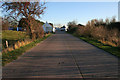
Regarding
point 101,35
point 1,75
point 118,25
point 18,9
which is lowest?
point 1,75

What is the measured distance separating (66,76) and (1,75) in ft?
8.56

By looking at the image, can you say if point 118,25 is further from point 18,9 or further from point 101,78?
point 101,78

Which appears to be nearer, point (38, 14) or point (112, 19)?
point (38, 14)

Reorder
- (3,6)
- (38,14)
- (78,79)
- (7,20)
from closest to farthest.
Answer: (78,79) < (3,6) < (7,20) < (38,14)

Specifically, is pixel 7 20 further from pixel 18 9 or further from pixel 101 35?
pixel 101 35

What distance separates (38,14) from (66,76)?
1647 centimetres

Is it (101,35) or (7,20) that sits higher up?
(7,20)

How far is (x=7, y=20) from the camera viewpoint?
62.4ft

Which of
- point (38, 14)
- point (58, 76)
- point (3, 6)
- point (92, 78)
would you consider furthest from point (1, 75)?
point (38, 14)

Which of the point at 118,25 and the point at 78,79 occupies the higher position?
the point at 118,25

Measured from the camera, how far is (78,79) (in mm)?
4941

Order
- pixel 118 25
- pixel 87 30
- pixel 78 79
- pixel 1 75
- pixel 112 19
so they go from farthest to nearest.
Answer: pixel 112 19 < pixel 87 30 < pixel 118 25 < pixel 1 75 < pixel 78 79

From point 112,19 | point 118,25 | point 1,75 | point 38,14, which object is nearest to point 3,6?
point 38,14

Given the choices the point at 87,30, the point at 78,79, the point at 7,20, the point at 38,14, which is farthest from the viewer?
the point at 87,30
